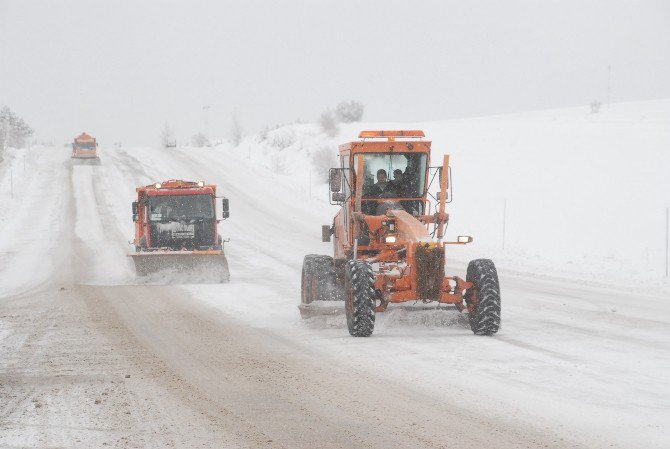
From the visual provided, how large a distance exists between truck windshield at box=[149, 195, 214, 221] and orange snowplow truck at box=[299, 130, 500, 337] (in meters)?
7.78

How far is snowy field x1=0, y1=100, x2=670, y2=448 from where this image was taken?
26.5 ft

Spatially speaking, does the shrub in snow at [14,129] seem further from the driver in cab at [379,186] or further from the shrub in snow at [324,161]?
the driver in cab at [379,186]

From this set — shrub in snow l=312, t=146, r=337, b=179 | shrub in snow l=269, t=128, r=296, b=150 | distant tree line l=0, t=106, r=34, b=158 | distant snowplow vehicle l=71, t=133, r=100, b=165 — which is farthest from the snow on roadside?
distant tree line l=0, t=106, r=34, b=158

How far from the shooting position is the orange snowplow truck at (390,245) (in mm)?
10758

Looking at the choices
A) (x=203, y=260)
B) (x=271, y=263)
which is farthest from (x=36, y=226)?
(x=203, y=260)

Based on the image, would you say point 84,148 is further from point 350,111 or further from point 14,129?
point 350,111

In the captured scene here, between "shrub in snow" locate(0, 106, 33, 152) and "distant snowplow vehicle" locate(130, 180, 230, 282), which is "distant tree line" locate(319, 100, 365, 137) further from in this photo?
"distant snowplow vehicle" locate(130, 180, 230, 282)

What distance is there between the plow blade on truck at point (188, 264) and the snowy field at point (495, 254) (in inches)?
12.8

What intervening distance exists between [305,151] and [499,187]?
86.4 feet

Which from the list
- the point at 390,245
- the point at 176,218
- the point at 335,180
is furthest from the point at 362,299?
the point at 176,218

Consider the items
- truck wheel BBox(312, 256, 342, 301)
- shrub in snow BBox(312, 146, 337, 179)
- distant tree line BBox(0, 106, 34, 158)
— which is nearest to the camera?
truck wheel BBox(312, 256, 342, 301)

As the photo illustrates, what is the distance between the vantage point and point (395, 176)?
504 inches

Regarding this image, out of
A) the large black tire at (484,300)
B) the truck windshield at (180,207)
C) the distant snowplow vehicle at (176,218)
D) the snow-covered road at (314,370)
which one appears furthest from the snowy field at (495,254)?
the truck windshield at (180,207)

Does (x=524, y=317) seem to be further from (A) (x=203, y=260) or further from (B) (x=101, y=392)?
(A) (x=203, y=260)
